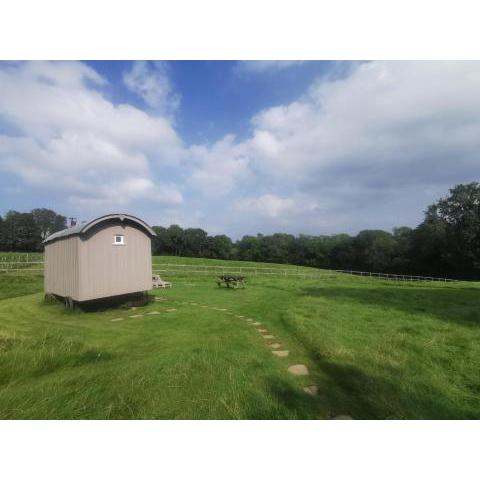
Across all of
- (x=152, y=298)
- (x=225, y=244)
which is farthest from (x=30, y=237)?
(x=152, y=298)

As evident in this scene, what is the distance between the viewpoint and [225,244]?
88.9 m

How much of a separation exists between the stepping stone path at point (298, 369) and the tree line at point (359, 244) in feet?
101

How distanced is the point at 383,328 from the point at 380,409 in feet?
15.4

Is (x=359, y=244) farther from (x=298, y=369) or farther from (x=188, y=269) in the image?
(x=298, y=369)

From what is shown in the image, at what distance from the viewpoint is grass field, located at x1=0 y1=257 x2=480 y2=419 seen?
3.93 metres

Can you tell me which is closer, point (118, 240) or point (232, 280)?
point (118, 240)

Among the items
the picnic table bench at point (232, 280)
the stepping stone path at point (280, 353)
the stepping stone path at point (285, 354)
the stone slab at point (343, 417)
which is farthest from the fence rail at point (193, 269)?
the stone slab at point (343, 417)

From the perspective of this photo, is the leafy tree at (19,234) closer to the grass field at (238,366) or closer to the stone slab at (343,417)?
the grass field at (238,366)

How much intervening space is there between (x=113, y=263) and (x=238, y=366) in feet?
27.6

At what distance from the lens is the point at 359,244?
77.1m

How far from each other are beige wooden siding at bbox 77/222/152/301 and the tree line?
22066 mm

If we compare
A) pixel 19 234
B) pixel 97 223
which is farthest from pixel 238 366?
pixel 19 234
